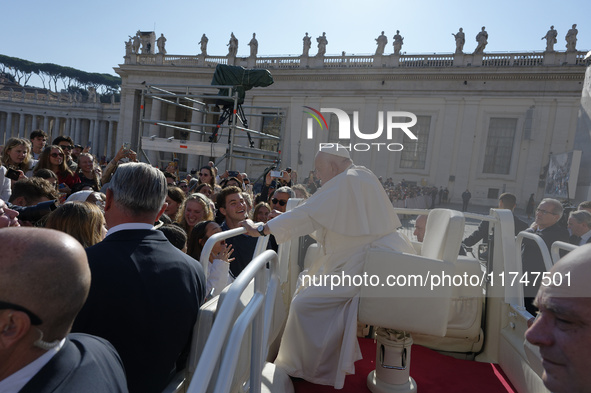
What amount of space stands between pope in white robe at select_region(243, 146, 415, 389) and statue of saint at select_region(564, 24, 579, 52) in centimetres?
2744

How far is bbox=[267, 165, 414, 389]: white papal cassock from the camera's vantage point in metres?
3.03

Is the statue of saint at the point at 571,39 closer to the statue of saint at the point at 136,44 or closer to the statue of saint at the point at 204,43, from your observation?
the statue of saint at the point at 204,43

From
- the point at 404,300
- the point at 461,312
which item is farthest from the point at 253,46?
the point at 404,300

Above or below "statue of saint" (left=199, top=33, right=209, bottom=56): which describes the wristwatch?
below

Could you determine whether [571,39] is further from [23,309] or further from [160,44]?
[23,309]

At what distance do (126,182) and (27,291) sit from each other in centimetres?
94

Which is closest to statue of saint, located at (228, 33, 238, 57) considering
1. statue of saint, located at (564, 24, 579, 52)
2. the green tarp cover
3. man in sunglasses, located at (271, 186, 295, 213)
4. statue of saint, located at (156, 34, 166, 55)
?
statue of saint, located at (156, 34, 166, 55)

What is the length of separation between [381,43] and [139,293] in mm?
29711

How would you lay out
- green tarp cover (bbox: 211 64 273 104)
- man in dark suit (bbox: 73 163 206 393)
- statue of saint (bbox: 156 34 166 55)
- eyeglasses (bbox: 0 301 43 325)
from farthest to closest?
statue of saint (bbox: 156 34 166 55)
green tarp cover (bbox: 211 64 273 104)
man in dark suit (bbox: 73 163 206 393)
eyeglasses (bbox: 0 301 43 325)

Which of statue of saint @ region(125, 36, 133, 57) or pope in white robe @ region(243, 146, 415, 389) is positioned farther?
statue of saint @ region(125, 36, 133, 57)

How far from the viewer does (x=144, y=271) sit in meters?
1.63

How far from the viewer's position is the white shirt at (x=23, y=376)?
0.97 m

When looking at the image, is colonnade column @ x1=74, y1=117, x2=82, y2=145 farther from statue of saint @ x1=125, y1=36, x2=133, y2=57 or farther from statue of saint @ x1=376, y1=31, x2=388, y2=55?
statue of saint @ x1=376, y1=31, x2=388, y2=55

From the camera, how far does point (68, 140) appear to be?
6.45 meters
